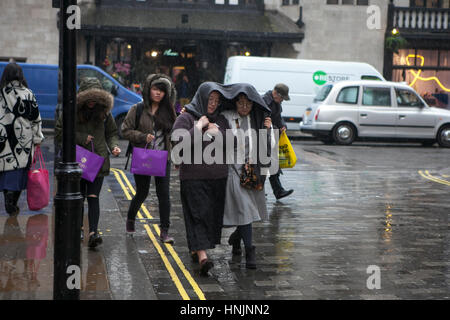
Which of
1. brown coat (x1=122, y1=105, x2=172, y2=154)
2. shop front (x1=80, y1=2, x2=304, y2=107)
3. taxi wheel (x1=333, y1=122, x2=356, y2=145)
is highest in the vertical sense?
shop front (x1=80, y1=2, x2=304, y2=107)

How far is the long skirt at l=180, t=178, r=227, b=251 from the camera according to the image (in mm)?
5988

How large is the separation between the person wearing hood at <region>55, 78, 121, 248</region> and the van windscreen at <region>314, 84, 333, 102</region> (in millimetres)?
13747

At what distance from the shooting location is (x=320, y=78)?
21.9m

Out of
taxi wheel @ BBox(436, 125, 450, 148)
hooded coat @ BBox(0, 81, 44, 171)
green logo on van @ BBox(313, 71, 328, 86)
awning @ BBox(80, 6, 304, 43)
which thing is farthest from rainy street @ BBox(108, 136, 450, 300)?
awning @ BBox(80, 6, 304, 43)

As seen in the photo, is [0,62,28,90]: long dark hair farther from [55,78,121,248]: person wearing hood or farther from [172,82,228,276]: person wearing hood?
[172,82,228,276]: person wearing hood

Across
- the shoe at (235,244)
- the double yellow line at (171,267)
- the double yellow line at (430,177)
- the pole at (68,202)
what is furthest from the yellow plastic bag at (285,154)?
the pole at (68,202)

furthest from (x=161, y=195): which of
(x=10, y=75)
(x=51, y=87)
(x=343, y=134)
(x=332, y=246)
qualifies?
(x=343, y=134)

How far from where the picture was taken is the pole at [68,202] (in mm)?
4699

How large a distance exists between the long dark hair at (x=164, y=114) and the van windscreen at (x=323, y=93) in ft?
43.6

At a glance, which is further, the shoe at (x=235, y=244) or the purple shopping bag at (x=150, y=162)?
the purple shopping bag at (x=150, y=162)

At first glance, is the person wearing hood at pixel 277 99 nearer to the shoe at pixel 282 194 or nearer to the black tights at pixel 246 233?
the shoe at pixel 282 194

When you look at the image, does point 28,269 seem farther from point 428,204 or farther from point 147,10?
point 147,10

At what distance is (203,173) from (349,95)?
48.1 feet
